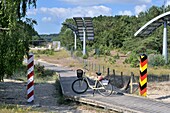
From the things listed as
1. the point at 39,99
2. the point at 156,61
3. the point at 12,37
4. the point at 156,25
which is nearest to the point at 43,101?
the point at 39,99

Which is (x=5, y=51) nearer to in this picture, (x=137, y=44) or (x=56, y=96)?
(x=56, y=96)

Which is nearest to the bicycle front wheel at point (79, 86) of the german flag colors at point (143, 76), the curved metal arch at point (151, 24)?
the german flag colors at point (143, 76)

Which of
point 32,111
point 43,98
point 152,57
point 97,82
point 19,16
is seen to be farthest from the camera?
point 152,57

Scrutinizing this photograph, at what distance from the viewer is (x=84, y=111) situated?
449 inches

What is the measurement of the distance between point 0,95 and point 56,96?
252 cm

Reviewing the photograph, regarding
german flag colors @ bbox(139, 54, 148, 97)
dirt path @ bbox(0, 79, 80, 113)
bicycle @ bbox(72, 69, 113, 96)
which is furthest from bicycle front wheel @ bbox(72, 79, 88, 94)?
german flag colors @ bbox(139, 54, 148, 97)

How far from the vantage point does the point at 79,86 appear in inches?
550

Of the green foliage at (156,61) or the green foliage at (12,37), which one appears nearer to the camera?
the green foliage at (12,37)

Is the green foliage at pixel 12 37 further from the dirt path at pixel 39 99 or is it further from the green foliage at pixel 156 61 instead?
the green foliage at pixel 156 61

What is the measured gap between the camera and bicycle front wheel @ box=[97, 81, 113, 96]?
1307 cm

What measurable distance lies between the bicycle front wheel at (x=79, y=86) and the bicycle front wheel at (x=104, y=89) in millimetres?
710

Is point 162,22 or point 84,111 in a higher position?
A: point 162,22

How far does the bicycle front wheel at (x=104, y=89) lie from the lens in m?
13.1

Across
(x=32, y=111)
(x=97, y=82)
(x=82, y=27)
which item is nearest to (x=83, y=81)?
(x=97, y=82)
